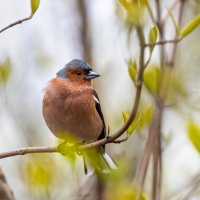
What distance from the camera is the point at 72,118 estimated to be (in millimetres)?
5262

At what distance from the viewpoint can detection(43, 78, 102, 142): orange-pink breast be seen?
5254 millimetres

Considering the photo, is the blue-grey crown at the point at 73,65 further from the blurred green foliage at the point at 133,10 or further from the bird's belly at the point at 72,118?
the blurred green foliage at the point at 133,10

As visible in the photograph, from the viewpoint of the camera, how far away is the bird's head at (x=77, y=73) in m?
5.81

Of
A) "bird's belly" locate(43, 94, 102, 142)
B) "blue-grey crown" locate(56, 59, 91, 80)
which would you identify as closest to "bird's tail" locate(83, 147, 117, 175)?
"bird's belly" locate(43, 94, 102, 142)

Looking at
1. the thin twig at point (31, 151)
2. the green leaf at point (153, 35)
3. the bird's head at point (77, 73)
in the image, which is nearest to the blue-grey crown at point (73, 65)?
the bird's head at point (77, 73)

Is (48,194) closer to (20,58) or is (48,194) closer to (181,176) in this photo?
(181,176)

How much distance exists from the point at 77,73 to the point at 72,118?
2.56 feet

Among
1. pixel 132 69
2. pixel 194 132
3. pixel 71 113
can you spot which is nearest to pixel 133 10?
pixel 132 69

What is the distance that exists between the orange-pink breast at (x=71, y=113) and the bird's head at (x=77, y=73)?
0.93ft

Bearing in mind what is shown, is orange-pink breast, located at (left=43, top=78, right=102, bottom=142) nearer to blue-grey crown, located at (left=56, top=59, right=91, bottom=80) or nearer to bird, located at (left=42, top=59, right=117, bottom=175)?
bird, located at (left=42, top=59, right=117, bottom=175)

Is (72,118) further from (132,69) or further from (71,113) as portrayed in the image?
(132,69)

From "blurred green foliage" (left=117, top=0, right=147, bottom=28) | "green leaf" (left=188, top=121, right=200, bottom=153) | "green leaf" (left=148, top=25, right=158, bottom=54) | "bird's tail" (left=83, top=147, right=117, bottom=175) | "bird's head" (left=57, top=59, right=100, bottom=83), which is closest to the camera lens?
"blurred green foliage" (left=117, top=0, right=147, bottom=28)

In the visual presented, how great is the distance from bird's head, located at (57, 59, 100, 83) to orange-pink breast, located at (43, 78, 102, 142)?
283 millimetres

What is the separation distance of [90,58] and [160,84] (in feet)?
14.6
